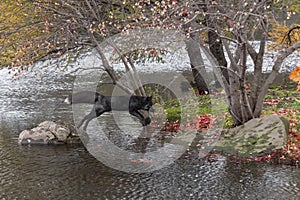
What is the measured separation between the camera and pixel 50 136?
11.6 meters

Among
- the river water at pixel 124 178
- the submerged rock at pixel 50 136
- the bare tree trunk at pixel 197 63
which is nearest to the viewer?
the river water at pixel 124 178

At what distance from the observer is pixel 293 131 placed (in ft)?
33.5

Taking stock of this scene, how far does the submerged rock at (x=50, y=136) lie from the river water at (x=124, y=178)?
284 mm

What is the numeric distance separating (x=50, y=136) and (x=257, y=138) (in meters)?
5.25

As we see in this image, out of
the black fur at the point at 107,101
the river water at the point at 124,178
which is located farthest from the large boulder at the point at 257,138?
the black fur at the point at 107,101

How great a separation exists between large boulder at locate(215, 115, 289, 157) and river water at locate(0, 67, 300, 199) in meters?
0.57

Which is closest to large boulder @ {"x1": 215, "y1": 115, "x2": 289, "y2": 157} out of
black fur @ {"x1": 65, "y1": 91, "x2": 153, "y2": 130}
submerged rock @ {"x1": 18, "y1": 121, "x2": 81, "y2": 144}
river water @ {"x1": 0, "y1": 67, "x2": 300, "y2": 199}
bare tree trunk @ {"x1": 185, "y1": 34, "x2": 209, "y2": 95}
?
river water @ {"x1": 0, "y1": 67, "x2": 300, "y2": 199}

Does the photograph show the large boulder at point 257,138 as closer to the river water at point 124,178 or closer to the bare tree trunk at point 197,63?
the river water at point 124,178

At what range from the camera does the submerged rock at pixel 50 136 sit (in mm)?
11469

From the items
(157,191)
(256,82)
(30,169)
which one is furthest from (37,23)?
(157,191)

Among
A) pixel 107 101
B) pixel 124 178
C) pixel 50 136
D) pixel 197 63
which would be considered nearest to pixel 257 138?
pixel 124 178

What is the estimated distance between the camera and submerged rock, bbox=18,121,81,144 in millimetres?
11469

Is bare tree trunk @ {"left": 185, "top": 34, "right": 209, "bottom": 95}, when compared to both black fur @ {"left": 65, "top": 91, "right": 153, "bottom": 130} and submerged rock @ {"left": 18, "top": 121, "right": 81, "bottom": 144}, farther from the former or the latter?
submerged rock @ {"left": 18, "top": 121, "right": 81, "bottom": 144}

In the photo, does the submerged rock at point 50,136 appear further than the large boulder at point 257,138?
Yes
